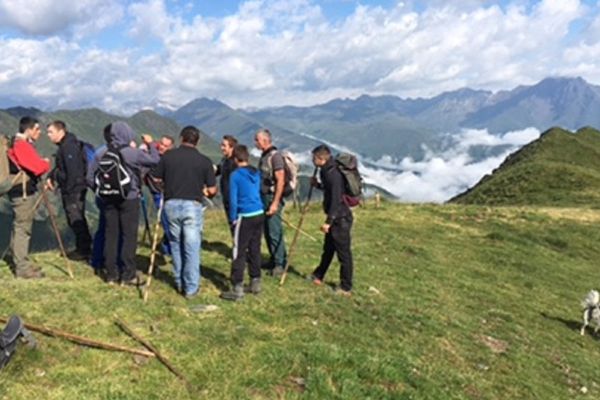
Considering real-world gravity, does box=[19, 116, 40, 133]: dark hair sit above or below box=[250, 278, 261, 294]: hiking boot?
above

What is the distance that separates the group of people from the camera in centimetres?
1331

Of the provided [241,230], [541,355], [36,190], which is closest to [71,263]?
[36,190]

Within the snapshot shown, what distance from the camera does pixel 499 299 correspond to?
19875mm

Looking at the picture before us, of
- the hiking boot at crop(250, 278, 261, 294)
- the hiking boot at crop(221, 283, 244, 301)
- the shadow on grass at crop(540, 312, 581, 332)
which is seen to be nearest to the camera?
the hiking boot at crop(221, 283, 244, 301)

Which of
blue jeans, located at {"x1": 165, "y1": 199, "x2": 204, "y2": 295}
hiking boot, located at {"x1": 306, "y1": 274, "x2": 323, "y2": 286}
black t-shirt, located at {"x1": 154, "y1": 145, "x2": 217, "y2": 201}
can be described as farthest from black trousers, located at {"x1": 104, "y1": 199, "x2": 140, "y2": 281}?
hiking boot, located at {"x1": 306, "y1": 274, "x2": 323, "y2": 286}

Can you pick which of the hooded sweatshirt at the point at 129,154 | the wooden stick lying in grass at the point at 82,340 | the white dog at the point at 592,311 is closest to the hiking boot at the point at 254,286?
the hooded sweatshirt at the point at 129,154

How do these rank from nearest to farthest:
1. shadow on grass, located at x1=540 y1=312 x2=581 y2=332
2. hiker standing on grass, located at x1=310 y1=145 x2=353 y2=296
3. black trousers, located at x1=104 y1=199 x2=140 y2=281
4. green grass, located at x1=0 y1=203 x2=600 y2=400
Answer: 1. green grass, located at x1=0 y1=203 x2=600 y2=400
2. black trousers, located at x1=104 y1=199 x2=140 y2=281
3. hiker standing on grass, located at x1=310 y1=145 x2=353 y2=296
4. shadow on grass, located at x1=540 y1=312 x2=581 y2=332

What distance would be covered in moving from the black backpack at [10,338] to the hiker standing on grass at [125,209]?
464cm

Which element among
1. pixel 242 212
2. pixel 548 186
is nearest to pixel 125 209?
pixel 242 212

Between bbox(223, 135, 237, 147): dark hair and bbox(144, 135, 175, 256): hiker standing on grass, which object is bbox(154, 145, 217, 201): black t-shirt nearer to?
bbox(144, 135, 175, 256): hiker standing on grass

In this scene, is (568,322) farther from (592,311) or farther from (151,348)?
(151,348)

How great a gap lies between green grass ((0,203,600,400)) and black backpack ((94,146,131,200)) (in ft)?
8.47

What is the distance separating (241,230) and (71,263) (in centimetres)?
657

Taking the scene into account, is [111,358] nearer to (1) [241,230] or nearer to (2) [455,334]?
(1) [241,230]
